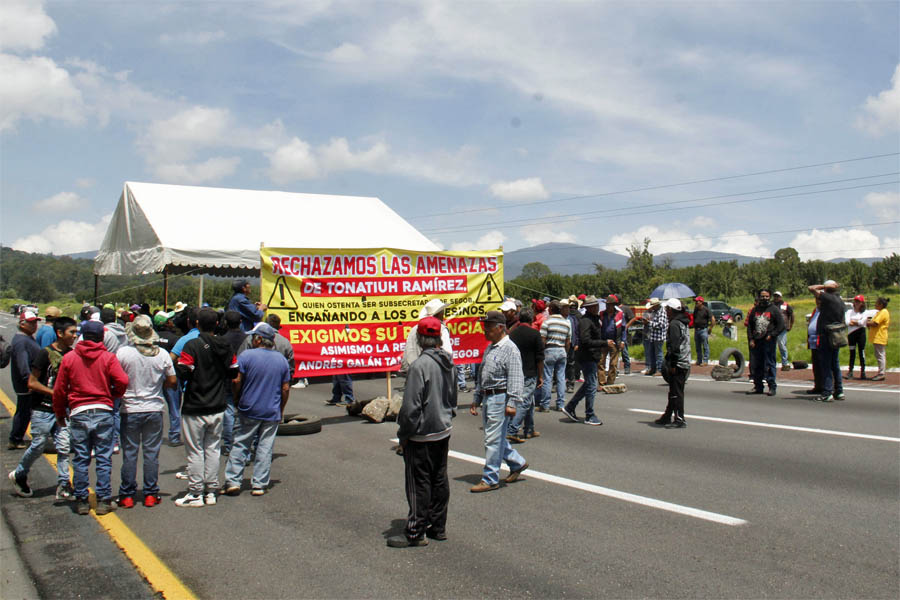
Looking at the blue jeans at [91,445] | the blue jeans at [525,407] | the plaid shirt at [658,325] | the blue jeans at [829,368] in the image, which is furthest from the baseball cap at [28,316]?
the plaid shirt at [658,325]

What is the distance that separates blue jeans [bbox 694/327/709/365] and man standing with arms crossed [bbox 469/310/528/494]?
13375mm

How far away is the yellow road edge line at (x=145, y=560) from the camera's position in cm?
444

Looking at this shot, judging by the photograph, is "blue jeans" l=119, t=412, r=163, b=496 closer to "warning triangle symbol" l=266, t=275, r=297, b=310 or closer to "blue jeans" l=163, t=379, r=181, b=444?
"blue jeans" l=163, t=379, r=181, b=444

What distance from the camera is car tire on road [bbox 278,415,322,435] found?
9844 millimetres

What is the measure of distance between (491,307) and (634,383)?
5192 millimetres

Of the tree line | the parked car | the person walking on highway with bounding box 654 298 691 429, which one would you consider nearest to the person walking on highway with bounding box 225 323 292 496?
the person walking on highway with bounding box 654 298 691 429

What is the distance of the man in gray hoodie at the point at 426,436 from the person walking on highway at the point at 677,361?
561cm

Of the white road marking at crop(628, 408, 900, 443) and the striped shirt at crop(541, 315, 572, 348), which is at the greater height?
the striped shirt at crop(541, 315, 572, 348)

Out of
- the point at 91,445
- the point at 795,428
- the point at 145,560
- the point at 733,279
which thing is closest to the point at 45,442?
the point at 91,445

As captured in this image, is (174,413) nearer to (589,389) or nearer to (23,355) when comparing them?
(23,355)

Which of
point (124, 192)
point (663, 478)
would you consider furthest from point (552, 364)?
point (124, 192)

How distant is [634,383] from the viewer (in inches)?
626

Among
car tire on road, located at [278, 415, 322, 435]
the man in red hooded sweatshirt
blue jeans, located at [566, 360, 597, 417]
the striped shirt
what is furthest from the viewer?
the striped shirt

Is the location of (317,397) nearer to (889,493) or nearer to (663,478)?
(663,478)
